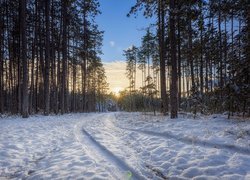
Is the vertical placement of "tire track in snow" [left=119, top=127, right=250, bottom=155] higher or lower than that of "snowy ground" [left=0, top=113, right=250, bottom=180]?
higher

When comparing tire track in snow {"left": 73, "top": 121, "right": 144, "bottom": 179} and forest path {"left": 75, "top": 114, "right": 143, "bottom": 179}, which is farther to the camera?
tire track in snow {"left": 73, "top": 121, "right": 144, "bottom": 179}

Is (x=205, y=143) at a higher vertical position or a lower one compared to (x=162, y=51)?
lower

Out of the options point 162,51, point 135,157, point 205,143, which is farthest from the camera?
point 162,51

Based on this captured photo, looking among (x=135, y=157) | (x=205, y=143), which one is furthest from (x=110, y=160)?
(x=205, y=143)

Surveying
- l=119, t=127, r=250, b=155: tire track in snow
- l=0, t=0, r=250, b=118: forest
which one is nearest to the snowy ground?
l=119, t=127, r=250, b=155: tire track in snow

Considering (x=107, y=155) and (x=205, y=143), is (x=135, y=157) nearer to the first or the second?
(x=107, y=155)

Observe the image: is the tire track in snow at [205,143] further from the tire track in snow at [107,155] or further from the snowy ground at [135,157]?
the tire track in snow at [107,155]

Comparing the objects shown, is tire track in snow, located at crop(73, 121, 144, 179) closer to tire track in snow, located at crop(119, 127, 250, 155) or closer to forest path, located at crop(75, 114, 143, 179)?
forest path, located at crop(75, 114, 143, 179)

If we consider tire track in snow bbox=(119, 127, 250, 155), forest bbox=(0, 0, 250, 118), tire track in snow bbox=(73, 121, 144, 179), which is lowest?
tire track in snow bbox=(73, 121, 144, 179)

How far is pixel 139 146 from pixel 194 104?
8.83 metres

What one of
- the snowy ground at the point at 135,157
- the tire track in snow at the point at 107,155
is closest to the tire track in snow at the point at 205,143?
the snowy ground at the point at 135,157

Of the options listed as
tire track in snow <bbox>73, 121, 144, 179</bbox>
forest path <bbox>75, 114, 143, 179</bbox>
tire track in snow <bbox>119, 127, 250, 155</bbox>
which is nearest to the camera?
forest path <bbox>75, 114, 143, 179</bbox>

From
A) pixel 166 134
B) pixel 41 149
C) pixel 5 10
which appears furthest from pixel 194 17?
pixel 5 10

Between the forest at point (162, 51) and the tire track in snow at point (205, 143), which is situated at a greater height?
the forest at point (162, 51)
